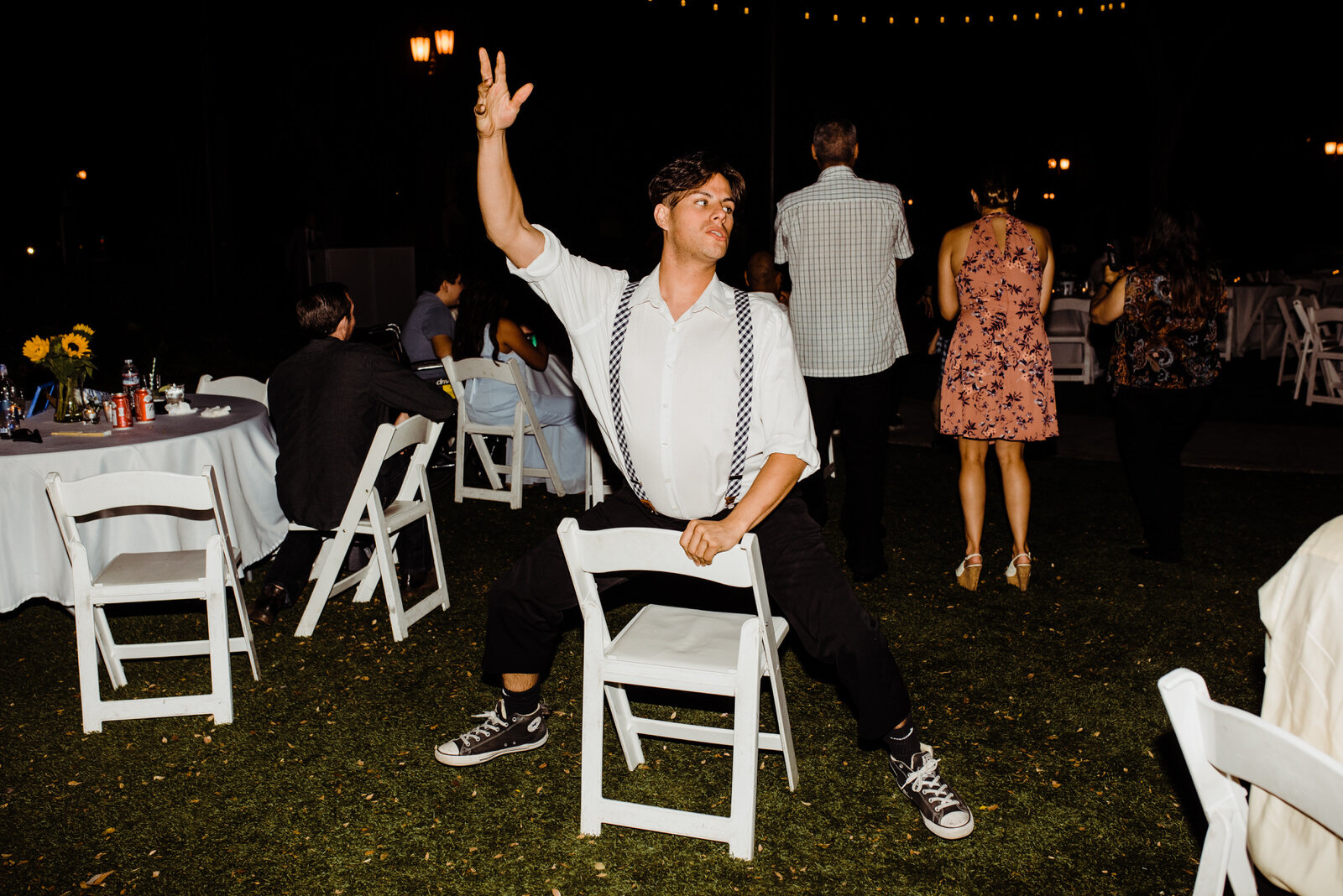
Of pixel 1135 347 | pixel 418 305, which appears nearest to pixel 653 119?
pixel 418 305

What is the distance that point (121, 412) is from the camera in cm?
421

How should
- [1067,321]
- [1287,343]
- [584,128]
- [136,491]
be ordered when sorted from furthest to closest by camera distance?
[584,128]
[1067,321]
[1287,343]
[136,491]

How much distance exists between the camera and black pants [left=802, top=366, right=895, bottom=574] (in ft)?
14.1

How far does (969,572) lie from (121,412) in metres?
3.62

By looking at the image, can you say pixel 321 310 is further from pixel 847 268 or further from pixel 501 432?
pixel 847 268

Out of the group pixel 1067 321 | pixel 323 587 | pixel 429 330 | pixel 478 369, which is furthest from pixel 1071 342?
pixel 323 587

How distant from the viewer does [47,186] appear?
2692cm

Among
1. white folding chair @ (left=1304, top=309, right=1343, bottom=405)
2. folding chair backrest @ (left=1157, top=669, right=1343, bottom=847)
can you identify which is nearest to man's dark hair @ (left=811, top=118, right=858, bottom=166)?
folding chair backrest @ (left=1157, top=669, right=1343, bottom=847)

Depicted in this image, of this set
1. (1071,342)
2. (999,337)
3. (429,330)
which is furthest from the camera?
(1071,342)

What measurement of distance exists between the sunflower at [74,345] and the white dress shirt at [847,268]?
307cm

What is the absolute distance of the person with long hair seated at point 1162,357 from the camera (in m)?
4.30

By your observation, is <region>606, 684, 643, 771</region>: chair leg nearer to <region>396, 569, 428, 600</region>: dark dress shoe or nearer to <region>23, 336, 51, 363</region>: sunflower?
<region>396, 569, 428, 600</region>: dark dress shoe

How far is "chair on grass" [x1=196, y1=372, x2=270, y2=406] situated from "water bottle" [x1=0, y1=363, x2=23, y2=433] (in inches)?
37.1

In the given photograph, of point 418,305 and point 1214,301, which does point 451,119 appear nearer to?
point 418,305
